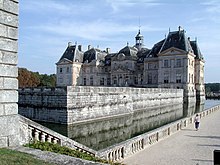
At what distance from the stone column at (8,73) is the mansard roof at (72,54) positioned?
2145 inches

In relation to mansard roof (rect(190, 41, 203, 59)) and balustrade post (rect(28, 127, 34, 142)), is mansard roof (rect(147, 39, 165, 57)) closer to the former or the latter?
mansard roof (rect(190, 41, 203, 59))

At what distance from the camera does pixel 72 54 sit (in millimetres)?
60156

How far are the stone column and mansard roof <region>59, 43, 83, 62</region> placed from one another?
54484 millimetres

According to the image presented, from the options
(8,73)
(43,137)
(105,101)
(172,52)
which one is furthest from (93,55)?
(8,73)

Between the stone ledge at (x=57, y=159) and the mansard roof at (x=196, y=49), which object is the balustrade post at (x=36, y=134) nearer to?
the stone ledge at (x=57, y=159)

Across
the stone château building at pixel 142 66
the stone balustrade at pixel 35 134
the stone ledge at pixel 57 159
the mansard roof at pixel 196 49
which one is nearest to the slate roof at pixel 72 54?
the stone château building at pixel 142 66

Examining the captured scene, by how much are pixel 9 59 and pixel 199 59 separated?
56.4m

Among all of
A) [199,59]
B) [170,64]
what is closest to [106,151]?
[170,64]

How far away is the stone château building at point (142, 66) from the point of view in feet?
166

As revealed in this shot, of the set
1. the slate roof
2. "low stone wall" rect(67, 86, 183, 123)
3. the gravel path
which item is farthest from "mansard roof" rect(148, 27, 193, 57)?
the gravel path

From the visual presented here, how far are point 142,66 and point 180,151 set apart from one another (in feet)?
152

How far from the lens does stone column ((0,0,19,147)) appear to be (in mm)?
5168

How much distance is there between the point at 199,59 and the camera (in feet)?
187

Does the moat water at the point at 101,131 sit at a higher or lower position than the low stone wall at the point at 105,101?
lower
